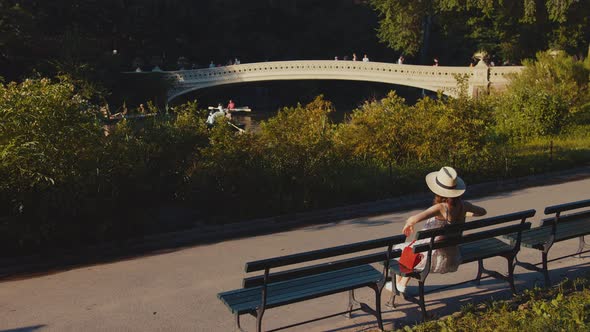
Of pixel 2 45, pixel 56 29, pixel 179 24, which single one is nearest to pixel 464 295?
pixel 2 45

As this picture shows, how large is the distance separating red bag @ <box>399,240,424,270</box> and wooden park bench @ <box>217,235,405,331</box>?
0.25ft

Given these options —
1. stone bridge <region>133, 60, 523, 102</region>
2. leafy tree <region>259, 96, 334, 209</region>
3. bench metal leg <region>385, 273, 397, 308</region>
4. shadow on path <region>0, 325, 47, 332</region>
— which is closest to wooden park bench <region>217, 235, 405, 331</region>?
bench metal leg <region>385, 273, 397, 308</region>

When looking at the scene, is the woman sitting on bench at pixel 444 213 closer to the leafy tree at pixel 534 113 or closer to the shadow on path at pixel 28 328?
the shadow on path at pixel 28 328

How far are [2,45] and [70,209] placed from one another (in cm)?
2898

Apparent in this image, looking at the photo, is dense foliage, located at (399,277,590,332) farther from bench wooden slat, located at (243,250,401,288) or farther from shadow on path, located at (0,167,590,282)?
shadow on path, located at (0,167,590,282)

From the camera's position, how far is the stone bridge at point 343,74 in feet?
122

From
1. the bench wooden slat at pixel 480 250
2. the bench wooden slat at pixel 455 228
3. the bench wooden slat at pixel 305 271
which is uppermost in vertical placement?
the bench wooden slat at pixel 455 228

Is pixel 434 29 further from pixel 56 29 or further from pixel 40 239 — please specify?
pixel 40 239

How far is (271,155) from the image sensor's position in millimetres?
11188

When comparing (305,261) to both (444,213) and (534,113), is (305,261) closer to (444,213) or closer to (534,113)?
(444,213)

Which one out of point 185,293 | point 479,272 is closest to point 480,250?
point 479,272

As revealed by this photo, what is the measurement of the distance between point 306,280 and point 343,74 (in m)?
38.6

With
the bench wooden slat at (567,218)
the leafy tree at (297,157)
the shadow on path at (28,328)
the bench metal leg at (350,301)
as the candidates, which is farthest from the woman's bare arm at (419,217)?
the leafy tree at (297,157)

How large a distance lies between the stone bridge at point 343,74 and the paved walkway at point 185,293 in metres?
29.3
